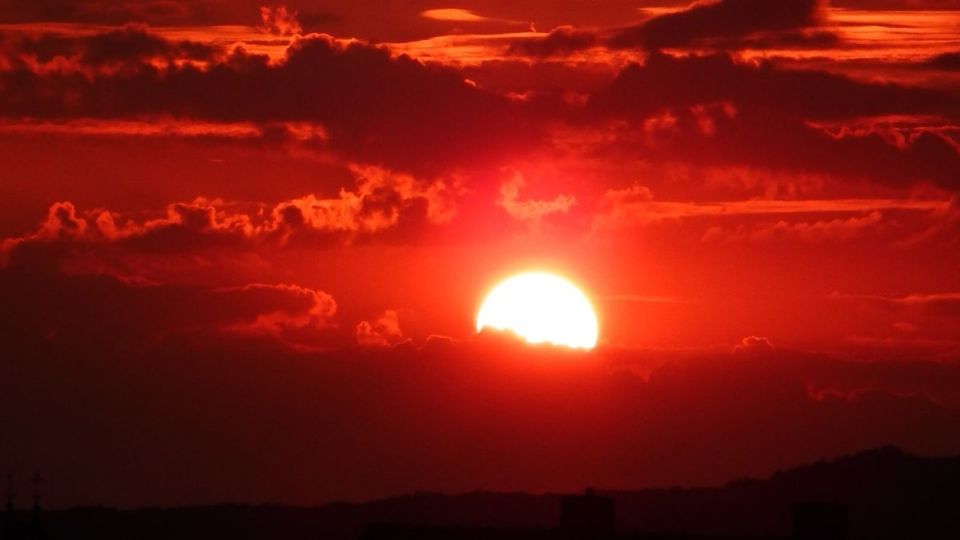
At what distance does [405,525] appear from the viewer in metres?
74.4

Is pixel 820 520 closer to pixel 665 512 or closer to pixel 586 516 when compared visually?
pixel 586 516

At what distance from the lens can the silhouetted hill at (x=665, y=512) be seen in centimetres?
17875

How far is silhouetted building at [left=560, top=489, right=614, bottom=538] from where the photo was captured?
230 ft

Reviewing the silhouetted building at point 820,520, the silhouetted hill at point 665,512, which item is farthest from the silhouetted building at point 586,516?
the silhouetted hill at point 665,512

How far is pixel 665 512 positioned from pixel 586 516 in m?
117

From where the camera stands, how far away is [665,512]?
610 ft

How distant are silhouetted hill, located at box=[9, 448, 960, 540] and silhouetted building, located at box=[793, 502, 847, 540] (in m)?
105

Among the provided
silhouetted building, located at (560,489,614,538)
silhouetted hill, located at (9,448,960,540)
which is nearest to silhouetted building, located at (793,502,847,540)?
silhouetted building, located at (560,489,614,538)

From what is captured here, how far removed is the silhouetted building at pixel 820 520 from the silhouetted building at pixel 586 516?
5.69m

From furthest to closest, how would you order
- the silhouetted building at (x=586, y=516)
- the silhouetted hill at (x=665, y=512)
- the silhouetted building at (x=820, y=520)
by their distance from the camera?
the silhouetted hill at (x=665, y=512)
the silhouetted building at (x=586, y=516)
the silhouetted building at (x=820, y=520)

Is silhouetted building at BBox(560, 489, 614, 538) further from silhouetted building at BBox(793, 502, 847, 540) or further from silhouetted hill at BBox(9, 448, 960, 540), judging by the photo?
silhouetted hill at BBox(9, 448, 960, 540)

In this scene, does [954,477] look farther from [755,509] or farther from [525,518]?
A: [525,518]

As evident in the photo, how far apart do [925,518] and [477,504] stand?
38377mm

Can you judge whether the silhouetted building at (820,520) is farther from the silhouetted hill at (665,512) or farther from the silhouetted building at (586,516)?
the silhouetted hill at (665,512)
